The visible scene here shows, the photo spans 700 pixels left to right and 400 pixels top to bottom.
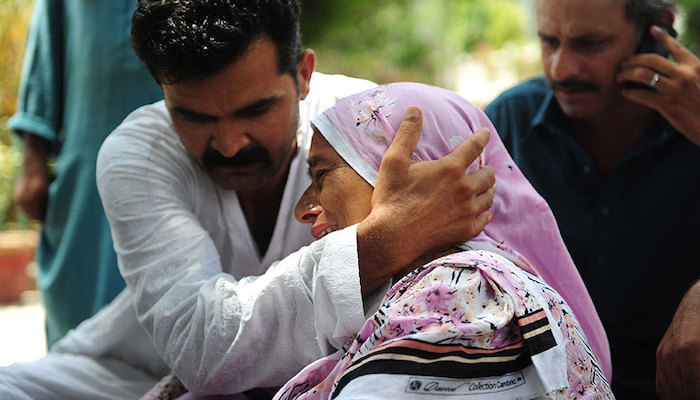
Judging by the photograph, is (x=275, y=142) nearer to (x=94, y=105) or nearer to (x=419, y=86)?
(x=419, y=86)

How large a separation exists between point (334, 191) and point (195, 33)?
67cm

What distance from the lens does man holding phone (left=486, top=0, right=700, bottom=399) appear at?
9.83 feet

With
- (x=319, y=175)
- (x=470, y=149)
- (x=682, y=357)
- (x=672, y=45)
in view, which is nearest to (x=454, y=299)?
(x=470, y=149)

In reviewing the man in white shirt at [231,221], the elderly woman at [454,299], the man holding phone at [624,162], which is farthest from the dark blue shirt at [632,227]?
the man in white shirt at [231,221]

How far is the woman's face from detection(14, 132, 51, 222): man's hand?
247cm

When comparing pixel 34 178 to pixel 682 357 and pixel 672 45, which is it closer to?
pixel 672 45

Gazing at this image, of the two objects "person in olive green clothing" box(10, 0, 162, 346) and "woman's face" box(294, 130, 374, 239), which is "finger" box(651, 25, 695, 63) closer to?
"woman's face" box(294, 130, 374, 239)

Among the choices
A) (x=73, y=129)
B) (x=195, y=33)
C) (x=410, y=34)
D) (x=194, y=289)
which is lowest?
(x=410, y=34)

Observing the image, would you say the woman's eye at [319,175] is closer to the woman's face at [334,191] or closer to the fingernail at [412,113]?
the woman's face at [334,191]

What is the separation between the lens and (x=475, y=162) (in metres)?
2.17

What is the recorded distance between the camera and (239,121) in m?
2.52

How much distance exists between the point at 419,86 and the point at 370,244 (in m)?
0.49

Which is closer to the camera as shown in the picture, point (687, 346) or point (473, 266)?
point (473, 266)

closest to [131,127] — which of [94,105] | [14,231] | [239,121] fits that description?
[239,121]
